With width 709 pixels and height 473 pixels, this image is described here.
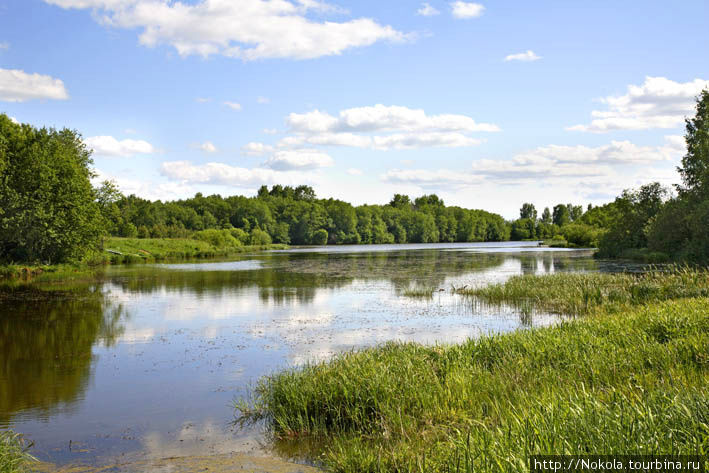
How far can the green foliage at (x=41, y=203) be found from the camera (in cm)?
3102

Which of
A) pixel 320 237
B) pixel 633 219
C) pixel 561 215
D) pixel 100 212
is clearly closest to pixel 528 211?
pixel 561 215

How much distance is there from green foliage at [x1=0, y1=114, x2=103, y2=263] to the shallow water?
6965 mm

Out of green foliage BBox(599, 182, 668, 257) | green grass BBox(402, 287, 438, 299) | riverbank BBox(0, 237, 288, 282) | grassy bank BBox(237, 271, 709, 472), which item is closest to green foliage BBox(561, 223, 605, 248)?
green foliage BBox(599, 182, 668, 257)

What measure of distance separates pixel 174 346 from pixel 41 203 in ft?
76.9

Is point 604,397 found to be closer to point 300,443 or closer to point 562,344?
point 562,344

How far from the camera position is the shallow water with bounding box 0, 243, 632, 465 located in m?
7.89

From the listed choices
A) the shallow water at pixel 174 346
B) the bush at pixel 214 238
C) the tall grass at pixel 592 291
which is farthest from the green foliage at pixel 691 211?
the bush at pixel 214 238

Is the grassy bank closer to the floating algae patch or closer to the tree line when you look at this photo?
the floating algae patch

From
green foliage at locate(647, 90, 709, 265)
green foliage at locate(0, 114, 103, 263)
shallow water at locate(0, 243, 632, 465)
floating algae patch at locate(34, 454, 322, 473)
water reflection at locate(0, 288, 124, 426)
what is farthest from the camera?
green foliage at locate(647, 90, 709, 265)

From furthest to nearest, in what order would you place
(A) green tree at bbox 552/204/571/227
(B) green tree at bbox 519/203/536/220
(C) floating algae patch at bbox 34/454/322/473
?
(B) green tree at bbox 519/203/536/220, (A) green tree at bbox 552/204/571/227, (C) floating algae patch at bbox 34/454/322/473

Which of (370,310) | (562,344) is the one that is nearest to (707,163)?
(370,310)

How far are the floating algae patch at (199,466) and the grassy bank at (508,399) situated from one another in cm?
60

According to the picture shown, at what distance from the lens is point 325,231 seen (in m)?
123

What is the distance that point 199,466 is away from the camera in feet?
21.9
